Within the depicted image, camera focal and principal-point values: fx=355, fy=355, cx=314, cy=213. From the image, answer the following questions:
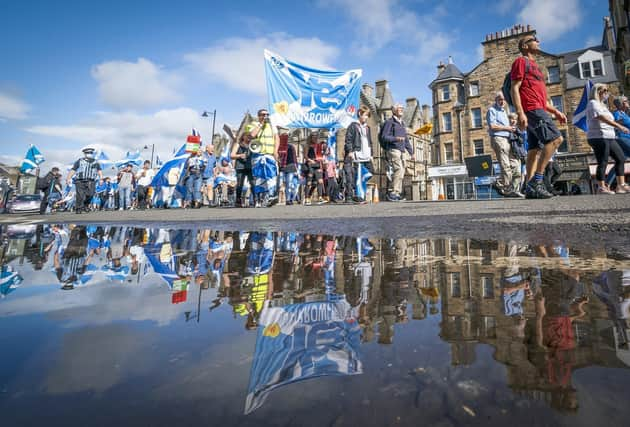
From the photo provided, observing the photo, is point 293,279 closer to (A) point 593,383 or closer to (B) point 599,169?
(A) point 593,383

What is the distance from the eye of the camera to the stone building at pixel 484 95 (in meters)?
22.9

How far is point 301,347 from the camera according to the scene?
61 centimetres

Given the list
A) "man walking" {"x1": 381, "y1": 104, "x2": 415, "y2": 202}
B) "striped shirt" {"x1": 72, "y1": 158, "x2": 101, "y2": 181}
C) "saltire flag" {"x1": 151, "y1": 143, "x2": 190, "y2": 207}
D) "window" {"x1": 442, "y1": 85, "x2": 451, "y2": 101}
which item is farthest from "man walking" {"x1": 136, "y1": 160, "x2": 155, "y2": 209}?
"window" {"x1": 442, "y1": 85, "x2": 451, "y2": 101}

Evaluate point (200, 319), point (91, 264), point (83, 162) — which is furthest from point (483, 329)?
point (83, 162)

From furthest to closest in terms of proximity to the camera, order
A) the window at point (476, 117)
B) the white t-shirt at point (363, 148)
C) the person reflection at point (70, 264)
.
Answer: the window at point (476, 117), the white t-shirt at point (363, 148), the person reflection at point (70, 264)

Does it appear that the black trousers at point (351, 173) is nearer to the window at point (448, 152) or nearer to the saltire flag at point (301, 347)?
the saltire flag at point (301, 347)

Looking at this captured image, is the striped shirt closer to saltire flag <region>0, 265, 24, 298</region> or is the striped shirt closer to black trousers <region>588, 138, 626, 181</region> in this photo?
saltire flag <region>0, 265, 24, 298</region>

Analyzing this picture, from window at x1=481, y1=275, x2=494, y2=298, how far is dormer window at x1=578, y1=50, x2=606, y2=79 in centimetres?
2909

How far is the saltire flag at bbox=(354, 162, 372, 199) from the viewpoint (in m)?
8.51

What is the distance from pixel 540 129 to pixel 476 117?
24.3 m

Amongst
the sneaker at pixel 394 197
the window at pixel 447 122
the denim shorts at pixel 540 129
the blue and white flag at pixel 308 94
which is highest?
the window at pixel 447 122

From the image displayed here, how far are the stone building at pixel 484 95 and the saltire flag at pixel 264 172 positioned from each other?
70.2ft

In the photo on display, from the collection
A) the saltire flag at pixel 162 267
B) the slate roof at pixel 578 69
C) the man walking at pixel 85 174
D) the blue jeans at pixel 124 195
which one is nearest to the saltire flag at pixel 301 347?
the saltire flag at pixel 162 267

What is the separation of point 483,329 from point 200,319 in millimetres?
578
